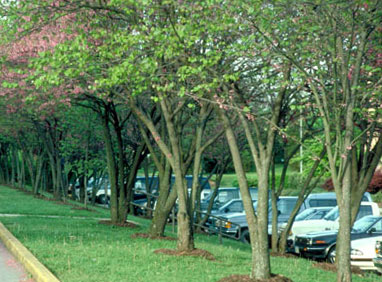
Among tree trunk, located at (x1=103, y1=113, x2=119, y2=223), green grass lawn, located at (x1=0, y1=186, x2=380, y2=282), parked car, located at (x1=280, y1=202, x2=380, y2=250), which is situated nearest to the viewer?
green grass lawn, located at (x1=0, y1=186, x2=380, y2=282)

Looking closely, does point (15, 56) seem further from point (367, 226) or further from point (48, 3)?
point (367, 226)

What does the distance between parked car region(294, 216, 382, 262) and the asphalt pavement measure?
7847mm

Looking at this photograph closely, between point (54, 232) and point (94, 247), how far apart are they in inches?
128

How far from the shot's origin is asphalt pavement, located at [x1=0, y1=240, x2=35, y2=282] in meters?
10.1

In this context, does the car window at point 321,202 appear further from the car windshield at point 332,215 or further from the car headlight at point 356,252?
the car headlight at point 356,252

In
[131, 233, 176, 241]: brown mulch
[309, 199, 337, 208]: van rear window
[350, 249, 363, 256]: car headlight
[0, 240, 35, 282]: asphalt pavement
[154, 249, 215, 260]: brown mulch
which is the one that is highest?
[309, 199, 337, 208]: van rear window

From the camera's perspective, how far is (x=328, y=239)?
17.3 m

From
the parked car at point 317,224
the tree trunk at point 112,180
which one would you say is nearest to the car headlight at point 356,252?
the parked car at point 317,224

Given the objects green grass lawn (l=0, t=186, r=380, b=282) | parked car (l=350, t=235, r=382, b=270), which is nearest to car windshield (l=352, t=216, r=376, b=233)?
parked car (l=350, t=235, r=382, b=270)

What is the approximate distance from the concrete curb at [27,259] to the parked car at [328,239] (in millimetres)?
7332

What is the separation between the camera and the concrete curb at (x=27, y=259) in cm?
941

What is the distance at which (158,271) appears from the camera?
1044cm

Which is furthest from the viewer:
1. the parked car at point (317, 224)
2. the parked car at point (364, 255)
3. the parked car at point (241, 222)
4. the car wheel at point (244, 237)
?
the parked car at point (241, 222)

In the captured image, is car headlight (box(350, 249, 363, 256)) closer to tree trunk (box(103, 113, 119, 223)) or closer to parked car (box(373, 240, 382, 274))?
parked car (box(373, 240, 382, 274))
